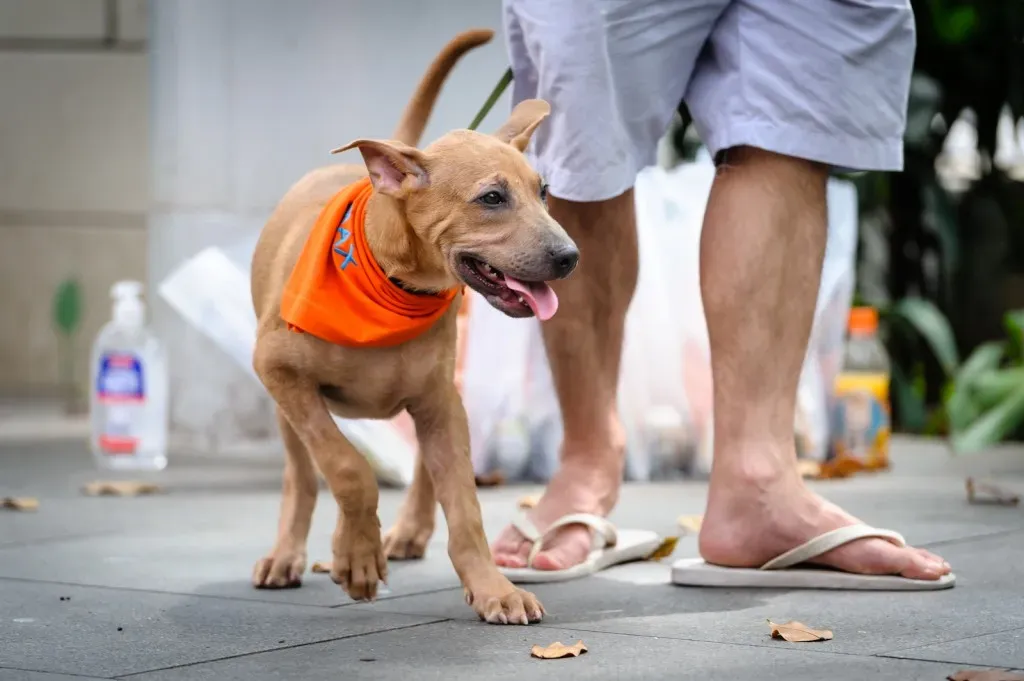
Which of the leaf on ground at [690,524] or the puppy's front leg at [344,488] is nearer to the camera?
the puppy's front leg at [344,488]

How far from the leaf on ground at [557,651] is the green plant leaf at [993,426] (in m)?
3.25

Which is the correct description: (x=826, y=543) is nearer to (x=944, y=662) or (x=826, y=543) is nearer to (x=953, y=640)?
(x=953, y=640)

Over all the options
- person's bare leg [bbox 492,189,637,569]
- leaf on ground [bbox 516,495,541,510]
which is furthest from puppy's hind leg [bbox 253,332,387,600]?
leaf on ground [bbox 516,495,541,510]

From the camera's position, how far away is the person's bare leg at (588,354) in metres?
2.70

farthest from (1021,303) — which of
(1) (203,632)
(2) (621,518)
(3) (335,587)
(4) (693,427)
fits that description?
(1) (203,632)

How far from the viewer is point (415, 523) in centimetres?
283

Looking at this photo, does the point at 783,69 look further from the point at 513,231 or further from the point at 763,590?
the point at 763,590

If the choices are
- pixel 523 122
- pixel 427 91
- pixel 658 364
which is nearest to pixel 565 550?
pixel 523 122

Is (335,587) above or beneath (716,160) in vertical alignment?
beneath

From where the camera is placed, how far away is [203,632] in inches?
82.0

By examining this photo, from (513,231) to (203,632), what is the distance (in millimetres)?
694

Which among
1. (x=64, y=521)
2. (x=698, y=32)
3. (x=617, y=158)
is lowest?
(x=64, y=521)

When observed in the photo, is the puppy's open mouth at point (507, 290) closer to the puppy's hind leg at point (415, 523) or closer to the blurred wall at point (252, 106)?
the puppy's hind leg at point (415, 523)

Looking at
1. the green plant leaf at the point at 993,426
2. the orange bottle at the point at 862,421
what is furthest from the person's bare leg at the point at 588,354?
the green plant leaf at the point at 993,426
